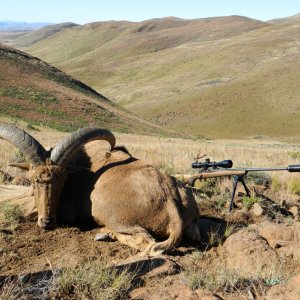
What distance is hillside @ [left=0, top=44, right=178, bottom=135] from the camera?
3591 centimetres

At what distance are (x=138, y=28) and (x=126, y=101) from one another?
8511 centimetres

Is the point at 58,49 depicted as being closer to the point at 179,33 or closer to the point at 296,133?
the point at 179,33

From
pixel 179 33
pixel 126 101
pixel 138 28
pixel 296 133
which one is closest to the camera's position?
pixel 296 133

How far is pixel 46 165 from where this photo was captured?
639 centimetres

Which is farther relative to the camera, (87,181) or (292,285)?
(87,181)

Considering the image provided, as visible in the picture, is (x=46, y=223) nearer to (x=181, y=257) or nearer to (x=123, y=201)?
(x=123, y=201)

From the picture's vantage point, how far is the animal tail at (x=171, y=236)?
5570 millimetres

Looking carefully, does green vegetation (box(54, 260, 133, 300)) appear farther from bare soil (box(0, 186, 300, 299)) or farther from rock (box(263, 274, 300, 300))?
rock (box(263, 274, 300, 300))

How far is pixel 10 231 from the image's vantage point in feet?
20.6

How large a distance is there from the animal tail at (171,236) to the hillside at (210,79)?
49337mm

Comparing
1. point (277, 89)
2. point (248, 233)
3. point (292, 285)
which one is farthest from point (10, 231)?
point (277, 89)

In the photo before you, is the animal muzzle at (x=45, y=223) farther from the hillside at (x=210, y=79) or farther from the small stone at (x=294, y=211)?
the hillside at (x=210, y=79)

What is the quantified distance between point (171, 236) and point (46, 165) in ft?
6.47

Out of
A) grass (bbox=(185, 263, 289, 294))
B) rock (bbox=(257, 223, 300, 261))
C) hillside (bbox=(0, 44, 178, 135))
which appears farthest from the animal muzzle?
hillside (bbox=(0, 44, 178, 135))
